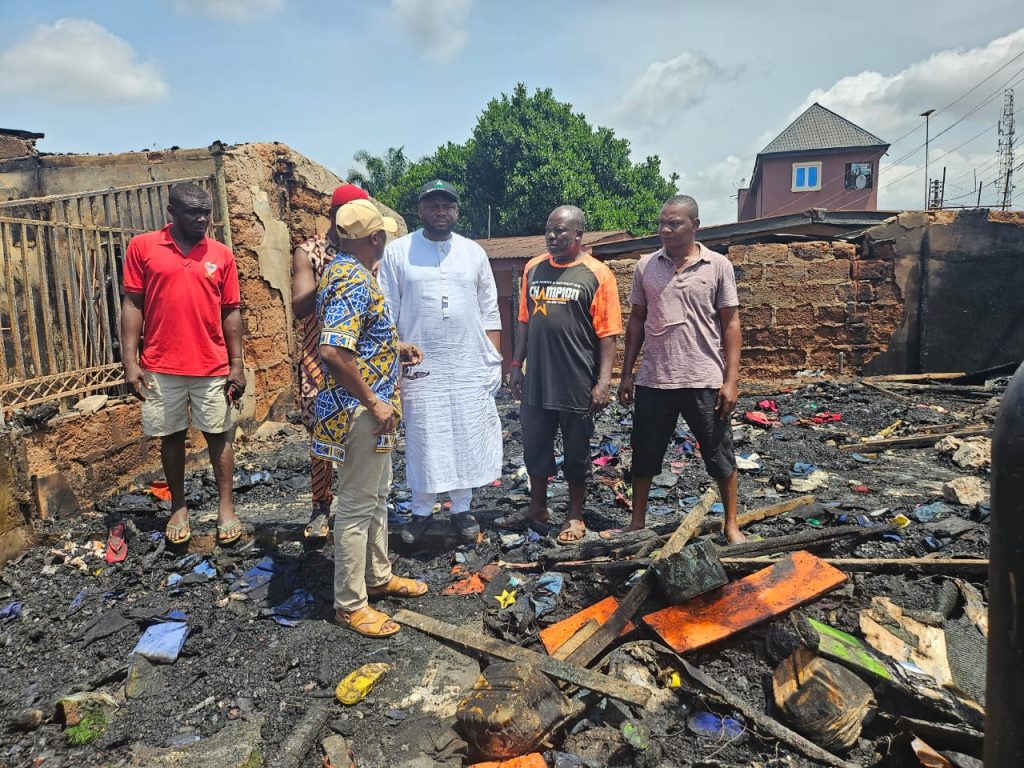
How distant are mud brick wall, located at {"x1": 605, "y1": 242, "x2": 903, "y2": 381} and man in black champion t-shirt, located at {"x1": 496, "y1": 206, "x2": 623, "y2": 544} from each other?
5.18 m

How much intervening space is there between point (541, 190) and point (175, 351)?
2062 cm

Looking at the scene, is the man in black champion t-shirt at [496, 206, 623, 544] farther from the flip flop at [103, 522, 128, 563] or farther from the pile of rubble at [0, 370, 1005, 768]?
the flip flop at [103, 522, 128, 563]

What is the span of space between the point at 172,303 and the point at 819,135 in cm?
3835

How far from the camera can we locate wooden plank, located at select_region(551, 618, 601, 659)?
2.67m

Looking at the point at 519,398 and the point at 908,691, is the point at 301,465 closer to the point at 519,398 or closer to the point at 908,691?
the point at 519,398

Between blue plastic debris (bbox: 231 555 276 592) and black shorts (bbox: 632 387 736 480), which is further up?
black shorts (bbox: 632 387 736 480)

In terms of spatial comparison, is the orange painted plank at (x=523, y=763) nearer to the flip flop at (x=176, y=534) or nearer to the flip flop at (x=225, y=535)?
the flip flop at (x=225, y=535)

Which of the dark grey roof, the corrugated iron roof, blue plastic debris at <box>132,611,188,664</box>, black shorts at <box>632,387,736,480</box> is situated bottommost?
blue plastic debris at <box>132,611,188,664</box>

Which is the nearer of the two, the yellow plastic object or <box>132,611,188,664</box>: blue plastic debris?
the yellow plastic object

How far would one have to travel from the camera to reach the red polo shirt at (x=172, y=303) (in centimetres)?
364

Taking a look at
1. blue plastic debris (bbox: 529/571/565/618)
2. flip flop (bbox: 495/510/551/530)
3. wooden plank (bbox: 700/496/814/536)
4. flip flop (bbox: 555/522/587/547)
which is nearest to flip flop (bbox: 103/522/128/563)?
flip flop (bbox: 495/510/551/530)

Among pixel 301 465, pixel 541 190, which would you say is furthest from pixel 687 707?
pixel 541 190

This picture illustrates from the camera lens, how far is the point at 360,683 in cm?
258

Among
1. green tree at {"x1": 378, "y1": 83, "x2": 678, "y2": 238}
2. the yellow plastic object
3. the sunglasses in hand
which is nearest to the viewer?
the yellow plastic object
